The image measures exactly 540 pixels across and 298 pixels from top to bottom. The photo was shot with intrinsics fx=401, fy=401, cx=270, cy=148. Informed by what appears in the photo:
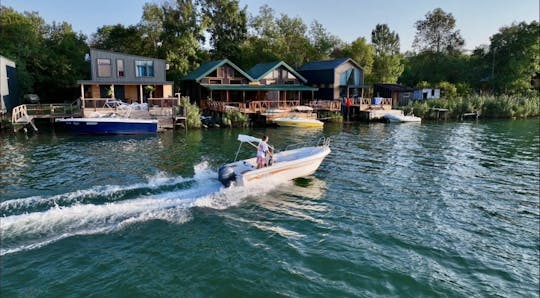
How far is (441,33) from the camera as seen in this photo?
7581cm

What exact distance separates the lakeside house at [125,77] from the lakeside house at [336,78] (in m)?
19.1

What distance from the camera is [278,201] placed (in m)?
13.5

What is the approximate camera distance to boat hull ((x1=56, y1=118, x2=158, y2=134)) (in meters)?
27.9

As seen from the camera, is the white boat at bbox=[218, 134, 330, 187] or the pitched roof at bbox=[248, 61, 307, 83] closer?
the white boat at bbox=[218, 134, 330, 187]

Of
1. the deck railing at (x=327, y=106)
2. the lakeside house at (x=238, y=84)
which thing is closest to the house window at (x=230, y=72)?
the lakeside house at (x=238, y=84)

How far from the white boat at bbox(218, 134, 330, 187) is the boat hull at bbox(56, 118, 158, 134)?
50.7 feet

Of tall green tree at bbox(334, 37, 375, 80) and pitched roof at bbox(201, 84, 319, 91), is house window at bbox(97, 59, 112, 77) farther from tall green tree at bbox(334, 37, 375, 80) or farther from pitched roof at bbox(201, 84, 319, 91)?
tall green tree at bbox(334, 37, 375, 80)

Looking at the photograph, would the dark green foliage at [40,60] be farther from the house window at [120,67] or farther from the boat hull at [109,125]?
the boat hull at [109,125]

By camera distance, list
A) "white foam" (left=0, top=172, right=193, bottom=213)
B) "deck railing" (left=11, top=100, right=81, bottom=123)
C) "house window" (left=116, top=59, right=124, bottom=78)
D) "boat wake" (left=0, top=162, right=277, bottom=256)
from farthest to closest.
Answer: "house window" (left=116, top=59, right=124, bottom=78) < "deck railing" (left=11, top=100, right=81, bottom=123) < "white foam" (left=0, top=172, right=193, bottom=213) < "boat wake" (left=0, top=162, right=277, bottom=256)

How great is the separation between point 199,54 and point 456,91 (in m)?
36.6

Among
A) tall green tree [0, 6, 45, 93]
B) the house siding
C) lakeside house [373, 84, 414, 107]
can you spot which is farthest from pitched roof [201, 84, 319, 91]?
tall green tree [0, 6, 45, 93]

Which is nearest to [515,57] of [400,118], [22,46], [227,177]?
[400,118]

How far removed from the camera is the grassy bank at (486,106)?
47438mm

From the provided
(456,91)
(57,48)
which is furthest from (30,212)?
(456,91)
